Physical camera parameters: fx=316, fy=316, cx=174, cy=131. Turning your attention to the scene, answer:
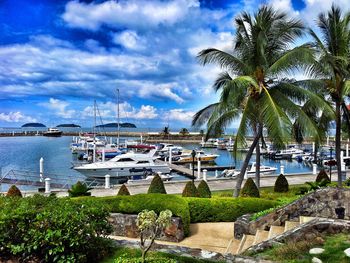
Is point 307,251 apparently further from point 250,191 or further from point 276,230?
point 250,191

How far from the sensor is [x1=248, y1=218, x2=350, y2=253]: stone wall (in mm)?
6730

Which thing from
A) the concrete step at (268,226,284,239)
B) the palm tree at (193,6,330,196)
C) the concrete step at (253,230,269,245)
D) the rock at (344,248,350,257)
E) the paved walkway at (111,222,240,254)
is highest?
the palm tree at (193,6,330,196)

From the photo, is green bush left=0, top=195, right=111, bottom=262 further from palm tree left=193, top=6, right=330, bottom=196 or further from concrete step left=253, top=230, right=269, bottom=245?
palm tree left=193, top=6, right=330, bottom=196

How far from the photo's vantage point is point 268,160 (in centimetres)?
5419

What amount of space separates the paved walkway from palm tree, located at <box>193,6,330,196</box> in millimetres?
3603

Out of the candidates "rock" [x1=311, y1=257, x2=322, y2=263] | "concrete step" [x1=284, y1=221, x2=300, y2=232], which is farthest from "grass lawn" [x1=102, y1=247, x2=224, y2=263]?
"concrete step" [x1=284, y1=221, x2=300, y2=232]

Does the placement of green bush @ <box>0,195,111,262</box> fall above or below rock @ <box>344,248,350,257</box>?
above

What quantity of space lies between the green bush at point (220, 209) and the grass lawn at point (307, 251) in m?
5.05

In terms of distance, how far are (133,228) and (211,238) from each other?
2.54 m

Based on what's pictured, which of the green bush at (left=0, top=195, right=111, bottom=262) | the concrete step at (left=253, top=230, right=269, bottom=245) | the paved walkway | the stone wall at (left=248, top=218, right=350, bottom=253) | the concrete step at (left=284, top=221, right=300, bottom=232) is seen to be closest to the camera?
the green bush at (left=0, top=195, right=111, bottom=262)

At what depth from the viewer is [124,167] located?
31.7 metres

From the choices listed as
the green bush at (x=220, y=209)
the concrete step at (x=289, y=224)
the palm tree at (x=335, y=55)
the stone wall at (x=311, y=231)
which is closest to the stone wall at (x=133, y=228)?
the green bush at (x=220, y=209)

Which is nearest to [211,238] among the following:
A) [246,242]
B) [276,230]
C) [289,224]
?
[246,242]

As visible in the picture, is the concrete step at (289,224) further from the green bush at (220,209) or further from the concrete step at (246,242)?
the green bush at (220,209)
